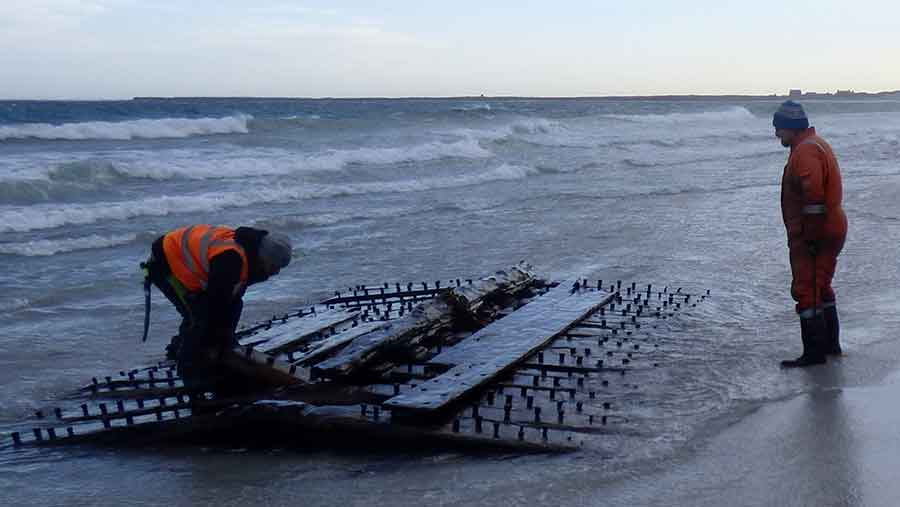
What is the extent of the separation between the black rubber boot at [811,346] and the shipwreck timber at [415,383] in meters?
0.96

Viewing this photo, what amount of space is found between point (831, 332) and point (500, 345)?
2.29 m

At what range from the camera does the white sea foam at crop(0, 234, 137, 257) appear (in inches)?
545

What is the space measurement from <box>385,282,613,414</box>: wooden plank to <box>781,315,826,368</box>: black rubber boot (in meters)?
1.64

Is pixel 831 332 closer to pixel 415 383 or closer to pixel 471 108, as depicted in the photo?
pixel 415 383

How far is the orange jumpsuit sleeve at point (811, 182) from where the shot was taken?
22.3ft

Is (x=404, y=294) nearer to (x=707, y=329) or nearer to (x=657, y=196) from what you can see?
(x=707, y=329)

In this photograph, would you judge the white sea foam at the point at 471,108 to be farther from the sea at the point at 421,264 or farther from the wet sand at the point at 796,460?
the wet sand at the point at 796,460

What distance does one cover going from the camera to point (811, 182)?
6.79 metres

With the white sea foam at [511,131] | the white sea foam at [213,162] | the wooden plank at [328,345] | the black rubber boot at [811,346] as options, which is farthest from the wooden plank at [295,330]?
the white sea foam at [511,131]

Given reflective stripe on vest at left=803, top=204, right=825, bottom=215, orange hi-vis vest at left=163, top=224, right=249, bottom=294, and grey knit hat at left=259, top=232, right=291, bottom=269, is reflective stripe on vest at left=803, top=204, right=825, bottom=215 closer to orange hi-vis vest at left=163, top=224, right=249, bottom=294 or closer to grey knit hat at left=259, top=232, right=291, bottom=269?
grey knit hat at left=259, top=232, right=291, bottom=269

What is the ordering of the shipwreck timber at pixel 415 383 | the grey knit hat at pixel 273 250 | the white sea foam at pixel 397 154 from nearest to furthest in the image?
1. the shipwreck timber at pixel 415 383
2. the grey knit hat at pixel 273 250
3. the white sea foam at pixel 397 154

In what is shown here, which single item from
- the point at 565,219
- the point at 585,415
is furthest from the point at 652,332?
the point at 565,219

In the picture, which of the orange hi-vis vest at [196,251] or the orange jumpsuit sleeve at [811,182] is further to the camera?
the orange jumpsuit sleeve at [811,182]

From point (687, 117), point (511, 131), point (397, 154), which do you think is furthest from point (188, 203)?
point (687, 117)
